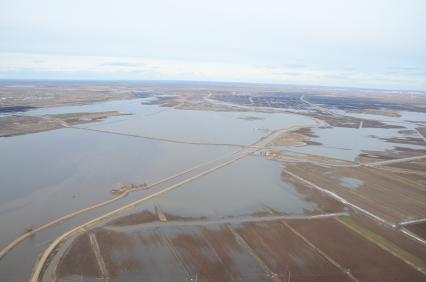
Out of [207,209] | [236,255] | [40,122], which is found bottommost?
[40,122]

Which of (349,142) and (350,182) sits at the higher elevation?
(350,182)

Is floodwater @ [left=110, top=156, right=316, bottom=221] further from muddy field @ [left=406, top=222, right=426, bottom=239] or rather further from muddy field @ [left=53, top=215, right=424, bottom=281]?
muddy field @ [left=406, top=222, right=426, bottom=239]

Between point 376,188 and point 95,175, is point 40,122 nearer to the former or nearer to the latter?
point 95,175

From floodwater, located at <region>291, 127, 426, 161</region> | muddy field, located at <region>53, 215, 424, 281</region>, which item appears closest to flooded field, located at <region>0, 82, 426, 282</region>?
muddy field, located at <region>53, 215, 424, 281</region>

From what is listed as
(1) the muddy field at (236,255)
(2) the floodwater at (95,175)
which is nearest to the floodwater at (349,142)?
(2) the floodwater at (95,175)

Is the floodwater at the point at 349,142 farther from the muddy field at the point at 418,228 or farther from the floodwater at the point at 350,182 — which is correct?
the muddy field at the point at 418,228

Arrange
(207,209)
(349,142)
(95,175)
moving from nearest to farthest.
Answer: (207,209), (95,175), (349,142)

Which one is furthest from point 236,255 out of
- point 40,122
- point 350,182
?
point 40,122

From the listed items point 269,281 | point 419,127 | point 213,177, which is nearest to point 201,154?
point 213,177
